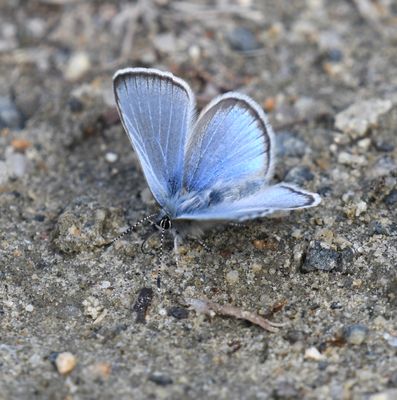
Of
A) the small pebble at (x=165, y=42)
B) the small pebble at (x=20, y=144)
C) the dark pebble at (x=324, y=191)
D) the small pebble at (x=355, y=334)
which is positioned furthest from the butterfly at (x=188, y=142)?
the small pebble at (x=165, y=42)

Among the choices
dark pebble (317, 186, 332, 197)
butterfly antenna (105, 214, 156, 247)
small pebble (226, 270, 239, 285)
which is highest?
dark pebble (317, 186, 332, 197)

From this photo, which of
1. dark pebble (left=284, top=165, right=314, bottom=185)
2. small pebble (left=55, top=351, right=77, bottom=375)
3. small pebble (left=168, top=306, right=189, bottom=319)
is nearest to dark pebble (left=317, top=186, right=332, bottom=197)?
dark pebble (left=284, top=165, right=314, bottom=185)

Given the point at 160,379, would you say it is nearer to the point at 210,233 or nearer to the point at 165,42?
the point at 210,233

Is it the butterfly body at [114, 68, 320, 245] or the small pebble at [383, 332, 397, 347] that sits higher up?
the butterfly body at [114, 68, 320, 245]

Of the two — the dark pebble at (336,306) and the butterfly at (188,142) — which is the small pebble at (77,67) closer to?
the butterfly at (188,142)

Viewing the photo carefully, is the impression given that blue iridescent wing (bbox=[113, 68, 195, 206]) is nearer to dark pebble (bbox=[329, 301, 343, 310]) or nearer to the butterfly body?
the butterfly body

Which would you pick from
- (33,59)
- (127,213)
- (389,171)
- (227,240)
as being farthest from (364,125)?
(33,59)

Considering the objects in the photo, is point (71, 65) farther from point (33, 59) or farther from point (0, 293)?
point (0, 293)
